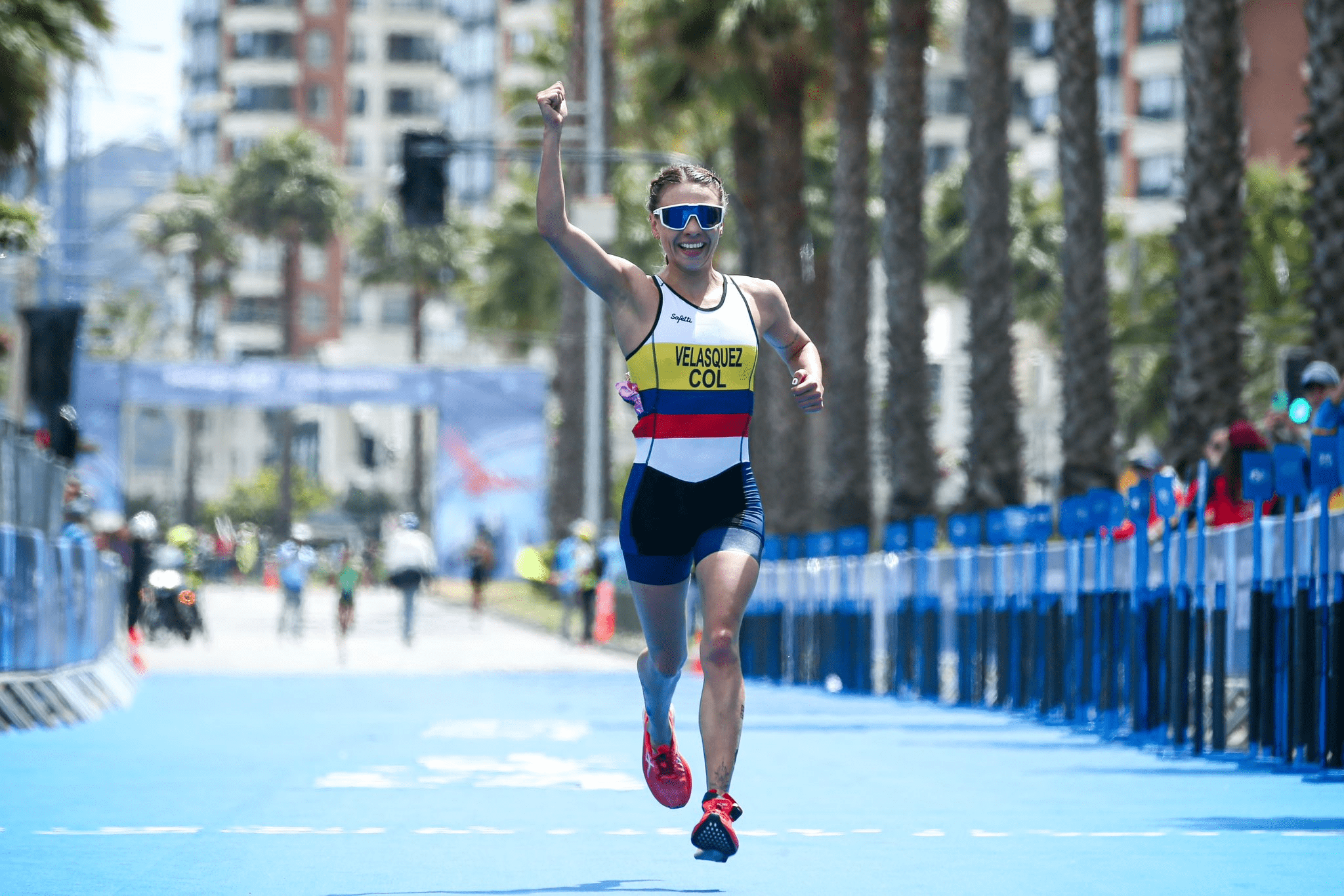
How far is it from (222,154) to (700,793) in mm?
125477

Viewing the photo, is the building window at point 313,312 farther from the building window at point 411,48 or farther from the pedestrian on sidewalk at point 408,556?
the pedestrian on sidewalk at point 408,556

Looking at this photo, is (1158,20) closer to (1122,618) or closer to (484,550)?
(484,550)

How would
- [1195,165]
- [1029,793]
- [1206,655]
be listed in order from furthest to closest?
1. [1195,165]
2. [1206,655]
3. [1029,793]

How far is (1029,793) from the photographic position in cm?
1027

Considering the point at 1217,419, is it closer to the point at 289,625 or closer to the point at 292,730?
the point at 292,730

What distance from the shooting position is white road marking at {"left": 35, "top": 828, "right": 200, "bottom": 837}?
8.49 metres

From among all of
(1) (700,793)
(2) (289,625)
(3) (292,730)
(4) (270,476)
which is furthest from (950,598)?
(4) (270,476)

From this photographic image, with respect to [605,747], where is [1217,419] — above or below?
above

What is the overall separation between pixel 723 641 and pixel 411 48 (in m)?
131

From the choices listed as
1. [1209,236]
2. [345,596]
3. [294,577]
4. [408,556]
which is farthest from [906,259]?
[294,577]

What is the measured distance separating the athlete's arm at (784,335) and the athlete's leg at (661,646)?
74 centimetres

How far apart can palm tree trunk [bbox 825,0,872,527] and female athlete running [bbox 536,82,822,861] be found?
24.4 metres

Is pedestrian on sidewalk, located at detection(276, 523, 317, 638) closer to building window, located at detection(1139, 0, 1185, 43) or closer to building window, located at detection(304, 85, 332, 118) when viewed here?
building window, located at detection(1139, 0, 1185, 43)

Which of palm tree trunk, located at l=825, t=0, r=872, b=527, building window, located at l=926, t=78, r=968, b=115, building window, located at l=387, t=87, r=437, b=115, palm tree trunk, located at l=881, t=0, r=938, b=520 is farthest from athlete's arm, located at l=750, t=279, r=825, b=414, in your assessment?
building window, located at l=387, t=87, r=437, b=115
